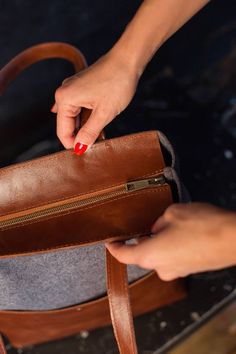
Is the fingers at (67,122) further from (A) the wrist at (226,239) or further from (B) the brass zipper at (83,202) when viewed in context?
(A) the wrist at (226,239)

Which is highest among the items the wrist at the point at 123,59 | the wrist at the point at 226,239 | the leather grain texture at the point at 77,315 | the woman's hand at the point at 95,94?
the wrist at the point at 123,59

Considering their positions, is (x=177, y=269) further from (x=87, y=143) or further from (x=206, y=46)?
(x=206, y=46)

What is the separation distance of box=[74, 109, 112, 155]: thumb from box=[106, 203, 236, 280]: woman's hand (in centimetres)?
22

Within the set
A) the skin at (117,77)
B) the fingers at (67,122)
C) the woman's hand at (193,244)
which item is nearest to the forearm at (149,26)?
the skin at (117,77)

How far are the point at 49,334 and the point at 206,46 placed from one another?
33.6 inches

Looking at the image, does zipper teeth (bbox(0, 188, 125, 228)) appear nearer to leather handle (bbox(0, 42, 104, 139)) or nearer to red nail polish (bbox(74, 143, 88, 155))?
red nail polish (bbox(74, 143, 88, 155))

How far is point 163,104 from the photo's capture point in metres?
1.19

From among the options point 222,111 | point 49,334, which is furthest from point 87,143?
point 222,111

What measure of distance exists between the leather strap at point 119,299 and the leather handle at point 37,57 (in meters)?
0.37

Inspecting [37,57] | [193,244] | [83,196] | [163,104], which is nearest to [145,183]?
[83,196]

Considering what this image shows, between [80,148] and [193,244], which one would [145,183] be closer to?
[80,148]

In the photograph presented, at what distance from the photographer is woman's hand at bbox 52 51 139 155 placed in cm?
67

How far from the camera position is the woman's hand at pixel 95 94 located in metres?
0.67

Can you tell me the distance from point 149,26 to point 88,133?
186mm
